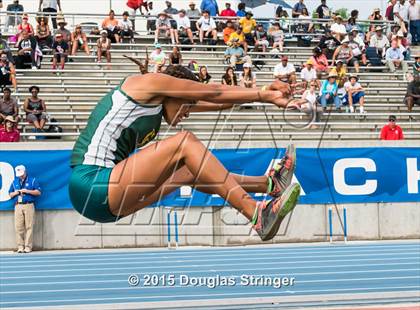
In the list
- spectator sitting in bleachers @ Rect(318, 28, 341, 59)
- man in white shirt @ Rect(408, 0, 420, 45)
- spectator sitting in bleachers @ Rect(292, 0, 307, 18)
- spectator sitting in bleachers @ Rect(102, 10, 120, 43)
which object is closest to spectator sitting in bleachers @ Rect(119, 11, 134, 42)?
spectator sitting in bleachers @ Rect(102, 10, 120, 43)

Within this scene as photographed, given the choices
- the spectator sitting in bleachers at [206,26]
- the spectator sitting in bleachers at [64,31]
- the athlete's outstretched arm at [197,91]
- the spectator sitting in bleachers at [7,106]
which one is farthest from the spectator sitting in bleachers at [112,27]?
the athlete's outstretched arm at [197,91]

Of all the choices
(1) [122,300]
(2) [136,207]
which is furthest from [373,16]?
(2) [136,207]

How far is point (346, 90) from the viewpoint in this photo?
17.5m

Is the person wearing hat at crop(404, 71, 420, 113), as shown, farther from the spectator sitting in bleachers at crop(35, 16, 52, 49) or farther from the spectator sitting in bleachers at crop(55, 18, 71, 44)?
the spectator sitting in bleachers at crop(35, 16, 52, 49)

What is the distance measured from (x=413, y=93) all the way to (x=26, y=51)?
775 cm

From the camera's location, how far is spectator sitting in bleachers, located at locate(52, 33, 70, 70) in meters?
17.7

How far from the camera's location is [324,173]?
15.9 metres

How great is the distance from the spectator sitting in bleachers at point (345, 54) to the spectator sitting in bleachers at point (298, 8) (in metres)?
2.52

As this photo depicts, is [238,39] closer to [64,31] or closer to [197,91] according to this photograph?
[64,31]

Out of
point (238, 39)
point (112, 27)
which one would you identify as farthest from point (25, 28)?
point (238, 39)

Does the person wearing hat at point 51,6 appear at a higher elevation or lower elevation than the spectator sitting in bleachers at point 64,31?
higher

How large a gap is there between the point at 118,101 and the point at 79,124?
10.0m

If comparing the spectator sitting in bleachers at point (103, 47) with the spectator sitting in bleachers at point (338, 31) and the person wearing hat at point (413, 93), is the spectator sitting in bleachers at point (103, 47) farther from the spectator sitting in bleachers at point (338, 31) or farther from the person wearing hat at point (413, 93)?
the person wearing hat at point (413, 93)

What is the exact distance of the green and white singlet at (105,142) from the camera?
5.81m
